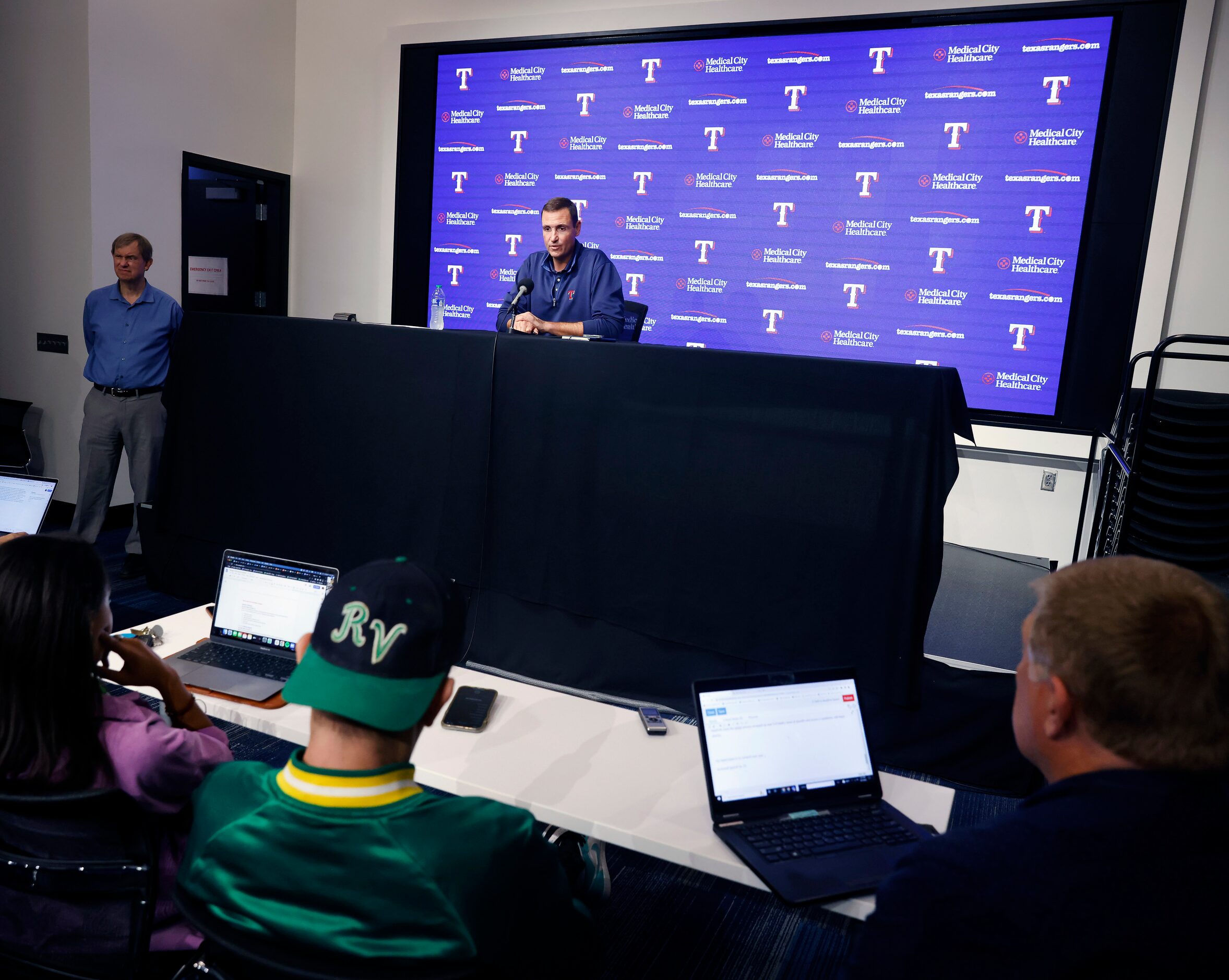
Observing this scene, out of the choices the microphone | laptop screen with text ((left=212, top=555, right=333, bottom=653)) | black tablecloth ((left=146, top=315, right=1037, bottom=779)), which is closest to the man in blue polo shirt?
the microphone

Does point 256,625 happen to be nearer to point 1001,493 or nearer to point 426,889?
point 426,889

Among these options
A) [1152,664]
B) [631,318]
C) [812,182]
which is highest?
[812,182]

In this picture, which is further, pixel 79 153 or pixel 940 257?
pixel 79 153

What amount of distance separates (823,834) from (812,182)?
171 inches

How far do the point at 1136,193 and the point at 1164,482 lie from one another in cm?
171

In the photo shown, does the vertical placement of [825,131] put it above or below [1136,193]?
above

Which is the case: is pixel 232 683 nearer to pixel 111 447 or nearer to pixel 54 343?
pixel 111 447

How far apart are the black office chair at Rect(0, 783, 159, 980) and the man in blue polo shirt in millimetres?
2982

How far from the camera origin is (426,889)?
2.93 ft

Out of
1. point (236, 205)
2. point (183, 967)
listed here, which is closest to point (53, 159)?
point (236, 205)

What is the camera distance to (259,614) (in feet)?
6.75

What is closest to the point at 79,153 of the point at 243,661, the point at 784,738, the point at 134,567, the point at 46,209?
the point at 46,209

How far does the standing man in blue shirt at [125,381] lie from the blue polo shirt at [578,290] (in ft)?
6.20

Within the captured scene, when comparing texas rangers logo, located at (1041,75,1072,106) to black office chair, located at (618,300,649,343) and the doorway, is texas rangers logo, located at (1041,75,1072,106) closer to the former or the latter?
black office chair, located at (618,300,649,343)
